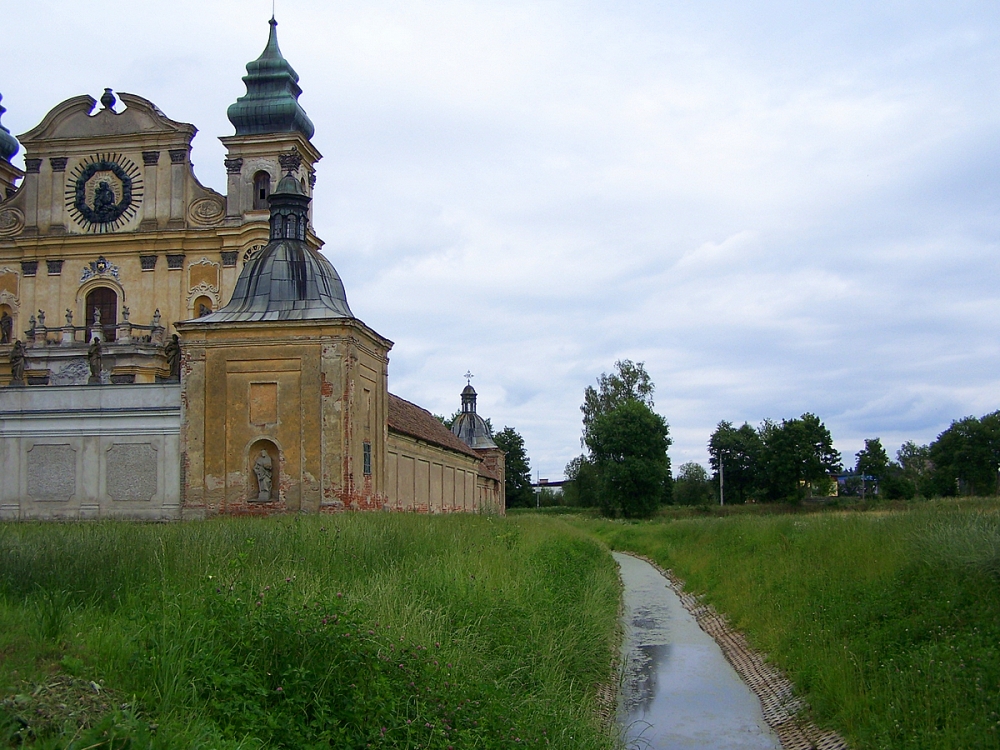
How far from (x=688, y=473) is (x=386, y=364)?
3801 inches

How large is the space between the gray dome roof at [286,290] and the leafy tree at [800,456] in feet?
158

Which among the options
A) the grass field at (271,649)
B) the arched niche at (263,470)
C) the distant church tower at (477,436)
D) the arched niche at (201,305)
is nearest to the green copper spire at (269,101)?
the arched niche at (201,305)

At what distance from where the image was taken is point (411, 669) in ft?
24.9

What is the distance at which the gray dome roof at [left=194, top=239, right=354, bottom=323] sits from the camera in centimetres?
2523

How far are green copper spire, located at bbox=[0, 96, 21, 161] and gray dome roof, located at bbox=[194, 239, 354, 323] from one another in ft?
85.4

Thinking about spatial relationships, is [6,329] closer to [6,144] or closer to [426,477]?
[6,144]

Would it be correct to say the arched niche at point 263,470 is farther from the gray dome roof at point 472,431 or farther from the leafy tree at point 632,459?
the leafy tree at point 632,459

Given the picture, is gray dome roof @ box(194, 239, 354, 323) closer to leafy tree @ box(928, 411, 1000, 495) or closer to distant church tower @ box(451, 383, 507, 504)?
distant church tower @ box(451, 383, 507, 504)

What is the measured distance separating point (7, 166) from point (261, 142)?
13.9 m

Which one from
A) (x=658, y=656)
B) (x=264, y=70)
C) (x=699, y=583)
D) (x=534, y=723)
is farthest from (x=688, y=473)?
(x=534, y=723)

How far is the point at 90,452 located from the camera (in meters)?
26.3

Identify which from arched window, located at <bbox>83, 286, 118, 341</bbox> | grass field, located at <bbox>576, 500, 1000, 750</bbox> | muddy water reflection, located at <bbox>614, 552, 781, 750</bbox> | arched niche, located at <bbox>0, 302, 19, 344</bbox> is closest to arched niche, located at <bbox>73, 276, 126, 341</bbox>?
arched window, located at <bbox>83, 286, 118, 341</bbox>

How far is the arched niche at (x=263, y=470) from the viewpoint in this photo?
24.4 meters

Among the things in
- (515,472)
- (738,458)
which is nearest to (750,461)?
(738,458)
